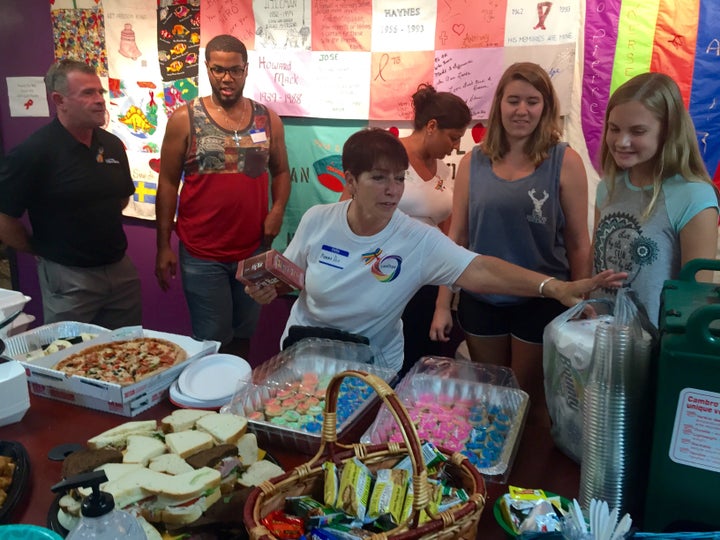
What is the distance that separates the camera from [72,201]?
2.59m

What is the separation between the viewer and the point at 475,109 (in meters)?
2.96

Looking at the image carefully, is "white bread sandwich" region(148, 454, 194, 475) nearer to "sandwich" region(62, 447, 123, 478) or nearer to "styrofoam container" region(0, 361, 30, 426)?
"sandwich" region(62, 447, 123, 478)

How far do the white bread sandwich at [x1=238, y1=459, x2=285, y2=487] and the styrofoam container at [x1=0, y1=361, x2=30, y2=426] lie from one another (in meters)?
0.63

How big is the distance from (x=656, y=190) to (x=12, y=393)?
180 centimetres

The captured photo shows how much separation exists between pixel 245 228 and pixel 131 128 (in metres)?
1.39

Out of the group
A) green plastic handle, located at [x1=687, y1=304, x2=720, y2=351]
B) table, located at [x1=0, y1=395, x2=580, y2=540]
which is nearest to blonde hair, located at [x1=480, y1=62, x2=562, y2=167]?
table, located at [x1=0, y1=395, x2=580, y2=540]

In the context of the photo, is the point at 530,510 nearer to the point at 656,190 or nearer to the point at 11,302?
the point at 656,190

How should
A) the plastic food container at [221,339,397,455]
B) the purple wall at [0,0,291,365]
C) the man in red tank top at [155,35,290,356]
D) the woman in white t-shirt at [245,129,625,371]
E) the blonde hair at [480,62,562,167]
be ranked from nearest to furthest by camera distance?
the plastic food container at [221,339,397,455], the woman in white t-shirt at [245,129,625,371], the blonde hair at [480,62,562,167], the man in red tank top at [155,35,290,356], the purple wall at [0,0,291,365]

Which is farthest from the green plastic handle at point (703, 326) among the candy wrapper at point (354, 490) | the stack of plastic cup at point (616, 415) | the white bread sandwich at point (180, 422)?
the white bread sandwich at point (180, 422)

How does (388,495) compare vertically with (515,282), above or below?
below

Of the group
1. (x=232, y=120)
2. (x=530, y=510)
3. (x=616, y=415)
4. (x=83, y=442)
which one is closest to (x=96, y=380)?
(x=83, y=442)

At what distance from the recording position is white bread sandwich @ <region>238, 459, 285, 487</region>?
1.15 m

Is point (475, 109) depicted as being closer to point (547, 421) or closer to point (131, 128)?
point (547, 421)

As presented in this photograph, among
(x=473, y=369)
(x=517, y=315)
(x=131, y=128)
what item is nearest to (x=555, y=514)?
(x=473, y=369)
